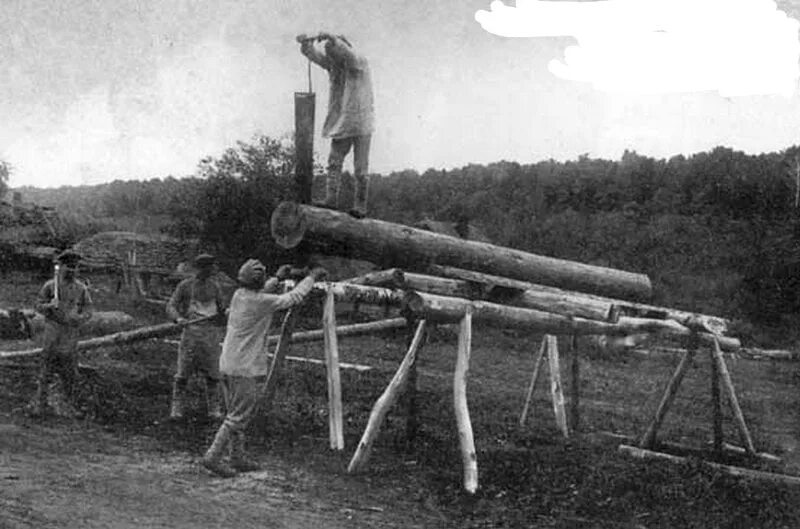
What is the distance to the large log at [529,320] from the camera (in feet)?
26.9

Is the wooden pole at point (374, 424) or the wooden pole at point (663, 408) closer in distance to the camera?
the wooden pole at point (374, 424)

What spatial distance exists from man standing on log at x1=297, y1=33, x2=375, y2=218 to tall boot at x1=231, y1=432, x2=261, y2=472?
246cm

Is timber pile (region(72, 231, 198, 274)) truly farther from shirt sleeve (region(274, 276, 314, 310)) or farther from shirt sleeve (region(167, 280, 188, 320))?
shirt sleeve (region(274, 276, 314, 310))

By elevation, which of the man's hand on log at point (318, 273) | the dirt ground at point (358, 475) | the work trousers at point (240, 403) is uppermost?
the man's hand on log at point (318, 273)

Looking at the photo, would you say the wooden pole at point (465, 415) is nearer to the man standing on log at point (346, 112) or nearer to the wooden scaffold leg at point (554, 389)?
the man standing on log at point (346, 112)

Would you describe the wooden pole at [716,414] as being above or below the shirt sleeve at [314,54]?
below

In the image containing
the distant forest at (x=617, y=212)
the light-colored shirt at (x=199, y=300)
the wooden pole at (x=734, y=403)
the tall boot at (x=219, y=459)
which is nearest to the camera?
the tall boot at (x=219, y=459)

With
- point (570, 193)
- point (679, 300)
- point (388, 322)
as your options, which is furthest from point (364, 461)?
point (570, 193)

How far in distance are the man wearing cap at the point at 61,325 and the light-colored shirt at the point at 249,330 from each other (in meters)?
2.92

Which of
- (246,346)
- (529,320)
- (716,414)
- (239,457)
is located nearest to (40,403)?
(239,457)

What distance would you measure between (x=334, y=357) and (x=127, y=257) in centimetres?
2525

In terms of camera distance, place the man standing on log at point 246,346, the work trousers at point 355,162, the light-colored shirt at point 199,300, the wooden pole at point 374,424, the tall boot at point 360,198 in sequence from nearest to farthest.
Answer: the man standing on log at point 246,346 → the wooden pole at point 374,424 → the tall boot at point 360,198 → the work trousers at point 355,162 → the light-colored shirt at point 199,300

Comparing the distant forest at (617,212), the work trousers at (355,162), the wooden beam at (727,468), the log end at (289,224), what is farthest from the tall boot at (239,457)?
the distant forest at (617,212)

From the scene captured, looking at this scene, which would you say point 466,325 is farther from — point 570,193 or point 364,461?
point 570,193
